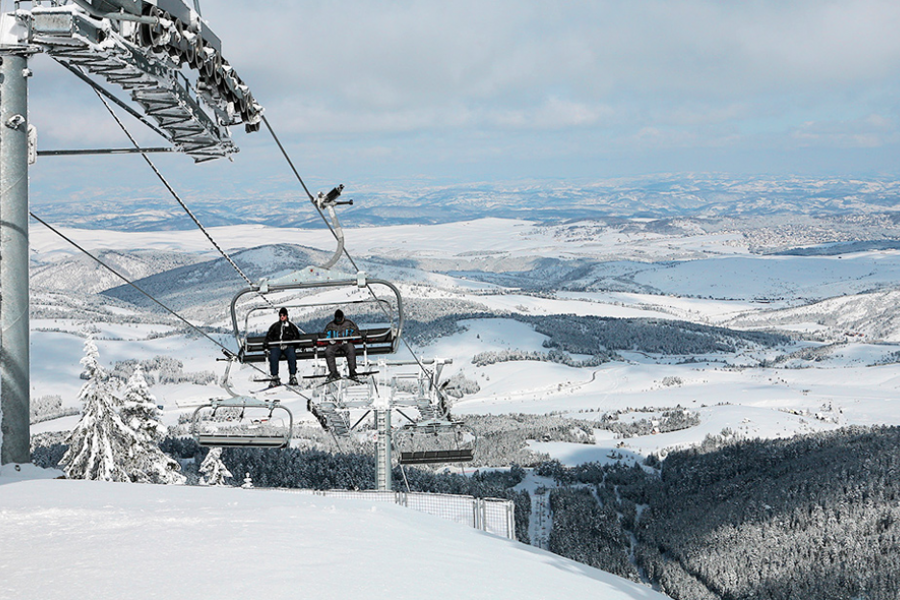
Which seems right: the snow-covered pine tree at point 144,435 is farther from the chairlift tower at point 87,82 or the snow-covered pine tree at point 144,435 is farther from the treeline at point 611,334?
the treeline at point 611,334

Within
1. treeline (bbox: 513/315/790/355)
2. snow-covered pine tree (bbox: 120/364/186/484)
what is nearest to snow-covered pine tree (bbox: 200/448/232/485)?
snow-covered pine tree (bbox: 120/364/186/484)

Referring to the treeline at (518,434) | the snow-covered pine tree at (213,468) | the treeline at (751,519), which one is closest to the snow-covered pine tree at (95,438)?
the snow-covered pine tree at (213,468)

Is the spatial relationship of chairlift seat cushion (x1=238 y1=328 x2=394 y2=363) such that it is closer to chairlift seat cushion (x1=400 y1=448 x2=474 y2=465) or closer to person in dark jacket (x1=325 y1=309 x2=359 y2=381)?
person in dark jacket (x1=325 y1=309 x2=359 y2=381)

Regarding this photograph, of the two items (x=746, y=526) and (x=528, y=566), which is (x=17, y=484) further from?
(x=746, y=526)

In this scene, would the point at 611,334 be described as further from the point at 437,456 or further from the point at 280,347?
the point at 280,347

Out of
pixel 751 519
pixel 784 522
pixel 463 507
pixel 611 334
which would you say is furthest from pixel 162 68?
pixel 611 334
